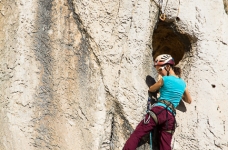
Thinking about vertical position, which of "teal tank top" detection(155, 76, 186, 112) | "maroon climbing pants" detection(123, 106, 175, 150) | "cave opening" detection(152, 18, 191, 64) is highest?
"cave opening" detection(152, 18, 191, 64)

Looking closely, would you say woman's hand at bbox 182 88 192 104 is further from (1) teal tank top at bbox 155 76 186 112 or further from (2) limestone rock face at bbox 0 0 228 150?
(1) teal tank top at bbox 155 76 186 112

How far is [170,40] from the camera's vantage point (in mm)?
4992

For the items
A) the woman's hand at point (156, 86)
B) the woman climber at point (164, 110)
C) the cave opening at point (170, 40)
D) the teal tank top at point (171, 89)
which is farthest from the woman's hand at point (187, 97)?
the cave opening at point (170, 40)

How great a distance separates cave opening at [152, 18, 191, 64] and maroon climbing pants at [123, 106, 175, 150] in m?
1.22

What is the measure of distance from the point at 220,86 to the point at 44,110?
215 cm

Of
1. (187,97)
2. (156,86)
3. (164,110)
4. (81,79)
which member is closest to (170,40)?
(187,97)

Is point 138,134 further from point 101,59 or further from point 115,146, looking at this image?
point 101,59

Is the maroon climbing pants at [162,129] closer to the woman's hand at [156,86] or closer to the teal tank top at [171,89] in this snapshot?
the teal tank top at [171,89]

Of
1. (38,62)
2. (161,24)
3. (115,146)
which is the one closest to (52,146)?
(115,146)

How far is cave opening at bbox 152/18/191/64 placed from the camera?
456 centimetres

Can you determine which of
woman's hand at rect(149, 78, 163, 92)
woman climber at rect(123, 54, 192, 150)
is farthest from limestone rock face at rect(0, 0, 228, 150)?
woman climber at rect(123, 54, 192, 150)

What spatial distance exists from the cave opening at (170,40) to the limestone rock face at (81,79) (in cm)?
46

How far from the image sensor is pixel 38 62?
3879 mm

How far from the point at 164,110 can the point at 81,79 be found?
979 millimetres
